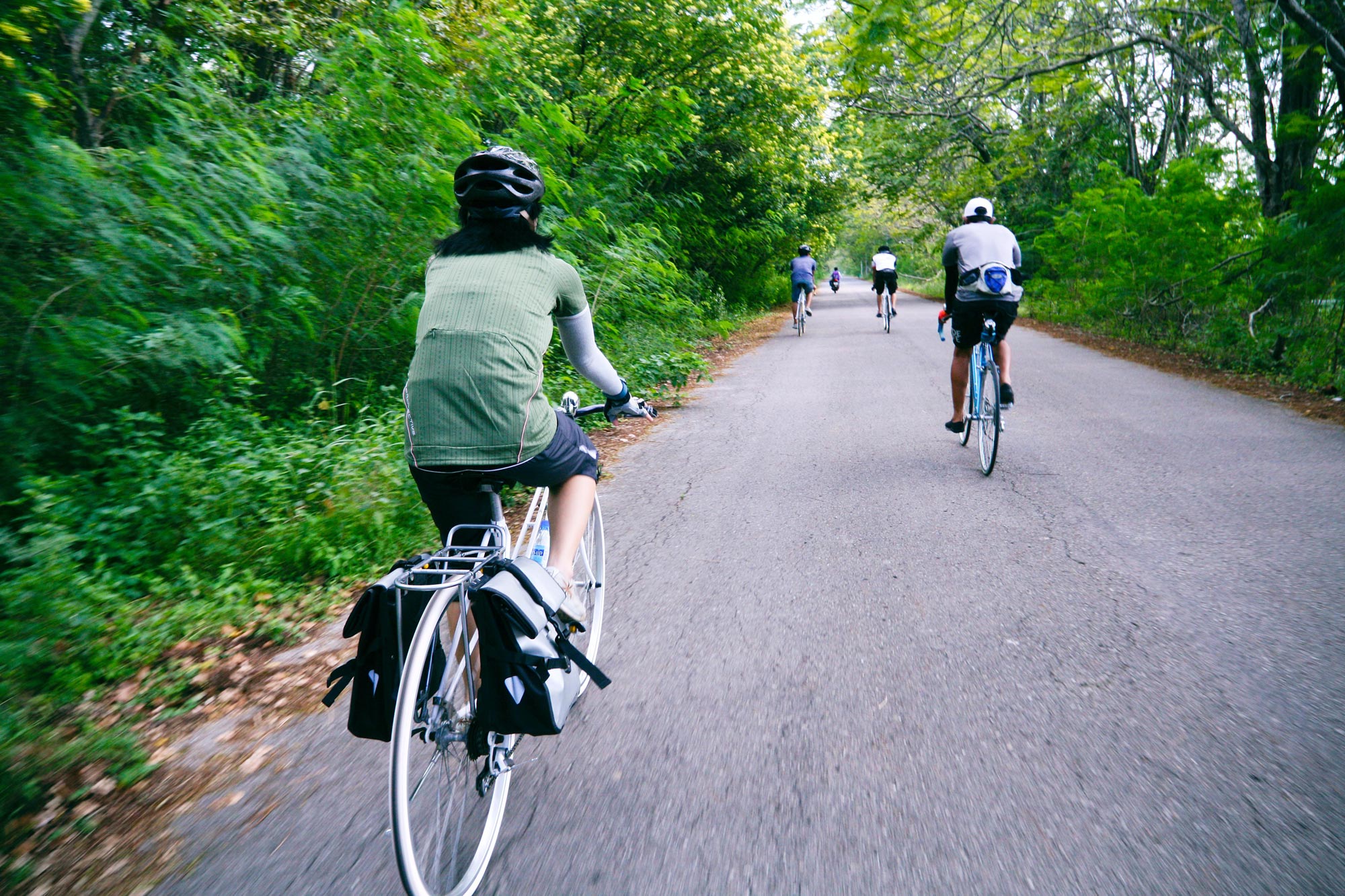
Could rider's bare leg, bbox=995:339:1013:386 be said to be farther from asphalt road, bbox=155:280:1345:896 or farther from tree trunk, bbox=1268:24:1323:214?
tree trunk, bbox=1268:24:1323:214

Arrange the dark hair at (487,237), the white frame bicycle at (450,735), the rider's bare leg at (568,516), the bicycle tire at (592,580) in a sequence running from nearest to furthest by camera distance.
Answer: the white frame bicycle at (450,735) → the dark hair at (487,237) → the rider's bare leg at (568,516) → the bicycle tire at (592,580)

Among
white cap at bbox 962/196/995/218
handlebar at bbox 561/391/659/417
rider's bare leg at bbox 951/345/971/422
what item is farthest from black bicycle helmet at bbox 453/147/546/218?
rider's bare leg at bbox 951/345/971/422

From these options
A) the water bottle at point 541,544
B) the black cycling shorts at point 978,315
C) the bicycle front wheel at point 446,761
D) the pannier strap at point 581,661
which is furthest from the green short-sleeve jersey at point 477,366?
the black cycling shorts at point 978,315

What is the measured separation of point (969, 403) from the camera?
6988mm

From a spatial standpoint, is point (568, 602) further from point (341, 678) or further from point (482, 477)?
point (341, 678)

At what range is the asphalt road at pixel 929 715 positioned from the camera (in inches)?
89.7

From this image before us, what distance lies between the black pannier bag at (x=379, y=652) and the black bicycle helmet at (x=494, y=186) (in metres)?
1.06

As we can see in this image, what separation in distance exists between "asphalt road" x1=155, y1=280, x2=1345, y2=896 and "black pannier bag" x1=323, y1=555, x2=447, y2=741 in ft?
1.70

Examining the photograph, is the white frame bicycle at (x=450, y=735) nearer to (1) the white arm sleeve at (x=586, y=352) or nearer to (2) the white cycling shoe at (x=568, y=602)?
(2) the white cycling shoe at (x=568, y=602)

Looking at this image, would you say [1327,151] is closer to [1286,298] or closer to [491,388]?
[1286,298]

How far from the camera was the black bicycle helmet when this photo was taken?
7.77 ft

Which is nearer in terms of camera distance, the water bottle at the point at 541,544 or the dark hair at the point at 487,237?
the dark hair at the point at 487,237

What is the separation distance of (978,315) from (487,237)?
528 cm

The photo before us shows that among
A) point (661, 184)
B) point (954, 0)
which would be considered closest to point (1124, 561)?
point (954, 0)
